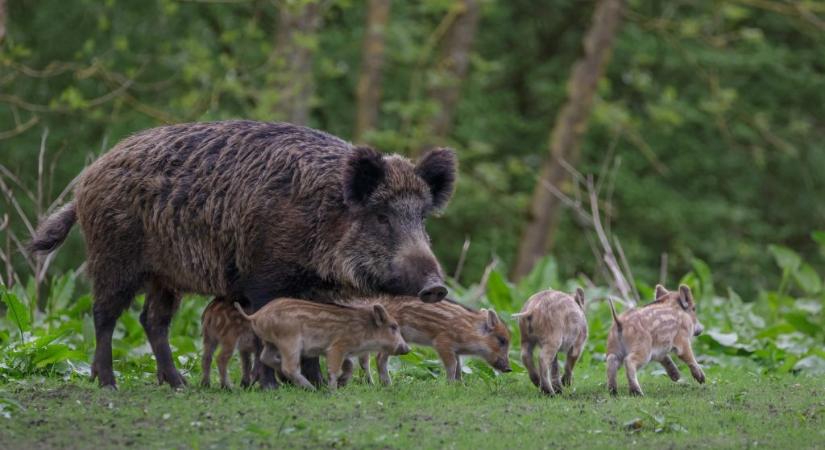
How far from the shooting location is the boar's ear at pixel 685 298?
1018cm

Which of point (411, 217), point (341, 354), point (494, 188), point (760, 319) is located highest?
point (411, 217)

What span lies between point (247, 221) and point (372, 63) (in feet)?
50.3

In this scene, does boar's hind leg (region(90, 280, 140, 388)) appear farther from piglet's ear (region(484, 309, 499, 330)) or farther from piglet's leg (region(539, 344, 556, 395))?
piglet's leg (region(539, 344, 556, 395))

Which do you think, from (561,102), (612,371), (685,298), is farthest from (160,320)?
(561,102)

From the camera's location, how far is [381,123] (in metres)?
30.7

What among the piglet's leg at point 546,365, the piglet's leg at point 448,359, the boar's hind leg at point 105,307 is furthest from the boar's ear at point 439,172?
the boar's hind leg at point 105,307

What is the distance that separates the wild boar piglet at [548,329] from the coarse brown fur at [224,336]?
78.0 inches

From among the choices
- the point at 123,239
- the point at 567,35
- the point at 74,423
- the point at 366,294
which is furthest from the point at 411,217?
the point at 567,35

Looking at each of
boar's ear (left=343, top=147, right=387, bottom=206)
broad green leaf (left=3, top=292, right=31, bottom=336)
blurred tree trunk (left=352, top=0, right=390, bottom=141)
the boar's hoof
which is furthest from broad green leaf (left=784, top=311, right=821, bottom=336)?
blurred tree trunk (left=352, top=0, right=390, bottom=141)

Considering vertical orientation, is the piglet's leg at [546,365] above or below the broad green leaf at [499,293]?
above

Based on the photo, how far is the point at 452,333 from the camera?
10531mm

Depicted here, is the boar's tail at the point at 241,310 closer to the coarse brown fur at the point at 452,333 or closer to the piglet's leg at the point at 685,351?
the coarse brown fur at the point at 452,333

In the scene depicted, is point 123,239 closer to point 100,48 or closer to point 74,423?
point 74,423

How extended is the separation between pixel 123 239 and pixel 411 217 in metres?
2.21
